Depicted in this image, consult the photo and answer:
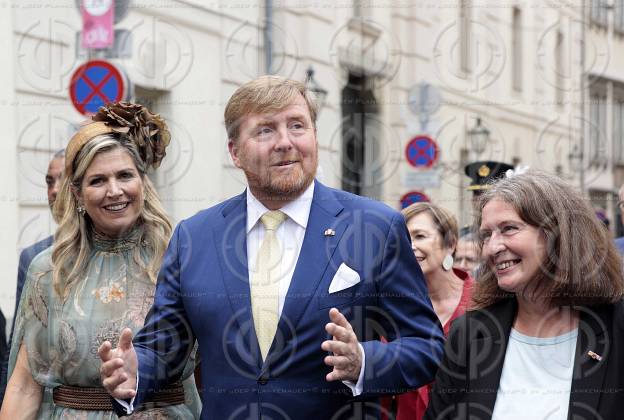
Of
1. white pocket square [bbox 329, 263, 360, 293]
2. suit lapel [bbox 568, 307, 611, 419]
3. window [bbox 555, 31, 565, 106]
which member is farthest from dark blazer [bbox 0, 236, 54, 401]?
window [bbox 555, 31, 565, 106]

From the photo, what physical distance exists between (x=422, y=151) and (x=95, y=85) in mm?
6519

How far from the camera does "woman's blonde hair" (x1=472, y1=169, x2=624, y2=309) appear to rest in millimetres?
3109

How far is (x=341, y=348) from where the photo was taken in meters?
2.94

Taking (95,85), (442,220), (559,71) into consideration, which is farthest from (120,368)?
(559,71)

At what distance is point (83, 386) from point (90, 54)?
14.8 feet

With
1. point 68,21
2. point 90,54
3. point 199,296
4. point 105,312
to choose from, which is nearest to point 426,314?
point 199,296

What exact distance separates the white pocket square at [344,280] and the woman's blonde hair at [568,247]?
46cm

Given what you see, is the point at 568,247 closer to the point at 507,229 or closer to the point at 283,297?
the point at 507,229

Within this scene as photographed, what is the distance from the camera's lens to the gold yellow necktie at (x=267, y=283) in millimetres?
3248

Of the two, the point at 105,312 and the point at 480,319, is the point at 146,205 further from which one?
the point at 480,319

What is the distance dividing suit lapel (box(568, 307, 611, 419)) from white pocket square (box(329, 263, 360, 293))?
24.7 inches

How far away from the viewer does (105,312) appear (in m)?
3.91

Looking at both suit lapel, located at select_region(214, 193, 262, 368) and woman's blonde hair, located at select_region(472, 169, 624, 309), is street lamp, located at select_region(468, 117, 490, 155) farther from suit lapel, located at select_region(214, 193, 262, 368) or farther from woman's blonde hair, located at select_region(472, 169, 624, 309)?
woman's blonde hair, located at select_region(472, 169, 624, 309)

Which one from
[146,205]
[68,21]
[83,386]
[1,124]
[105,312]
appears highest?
[68,21]
